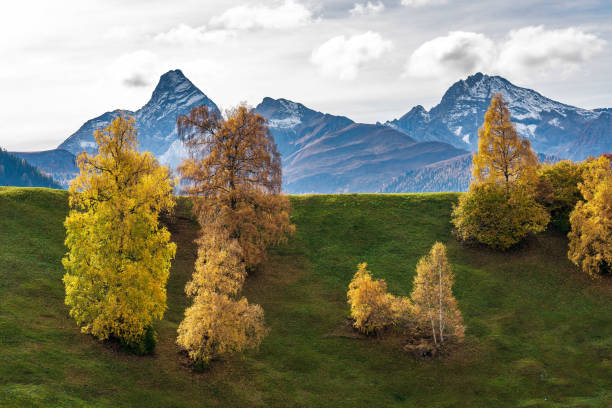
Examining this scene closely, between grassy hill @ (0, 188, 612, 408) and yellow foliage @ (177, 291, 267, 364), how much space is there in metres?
2.09

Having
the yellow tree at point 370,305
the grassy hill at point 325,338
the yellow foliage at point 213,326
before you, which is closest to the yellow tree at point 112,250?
the grassy hill at point 325,338

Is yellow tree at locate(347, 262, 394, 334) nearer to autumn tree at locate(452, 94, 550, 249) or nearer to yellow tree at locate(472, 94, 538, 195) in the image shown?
autumn tree at locate(452, 94, 550, 249)

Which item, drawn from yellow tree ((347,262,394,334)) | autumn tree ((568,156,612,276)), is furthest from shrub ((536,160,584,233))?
yellow tree ((347,262,394,334))

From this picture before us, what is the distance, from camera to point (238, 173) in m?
48.5

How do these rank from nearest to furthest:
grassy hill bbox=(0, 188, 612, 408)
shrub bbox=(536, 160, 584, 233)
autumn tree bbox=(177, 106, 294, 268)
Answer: grassy hill bbox=(0, 188, 612, 408) < autumn tree bbox=(177, 106, 294, 268) < shrub bbox=(536, 160, 584, 233)

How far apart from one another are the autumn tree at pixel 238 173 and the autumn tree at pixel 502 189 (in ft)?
87.1

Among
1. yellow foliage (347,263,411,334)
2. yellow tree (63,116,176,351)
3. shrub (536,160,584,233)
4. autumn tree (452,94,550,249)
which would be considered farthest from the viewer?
shrub (536,160,584,233)

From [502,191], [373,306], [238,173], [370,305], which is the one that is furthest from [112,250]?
[502,191]

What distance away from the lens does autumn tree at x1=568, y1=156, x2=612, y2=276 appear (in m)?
48.2

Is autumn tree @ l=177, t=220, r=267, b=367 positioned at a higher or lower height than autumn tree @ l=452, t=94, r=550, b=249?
lower

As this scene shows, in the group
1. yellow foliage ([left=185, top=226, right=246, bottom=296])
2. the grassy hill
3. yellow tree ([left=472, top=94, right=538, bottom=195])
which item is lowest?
the grassy hill

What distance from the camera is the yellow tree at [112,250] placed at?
3183cm

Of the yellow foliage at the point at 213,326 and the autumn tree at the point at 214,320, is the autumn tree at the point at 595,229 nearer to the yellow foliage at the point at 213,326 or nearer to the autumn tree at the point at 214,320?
the autumn tree at the point at 214,320

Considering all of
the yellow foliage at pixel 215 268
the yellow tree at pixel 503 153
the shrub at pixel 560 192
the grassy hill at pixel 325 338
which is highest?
the yellow tree at pixel 503 153
